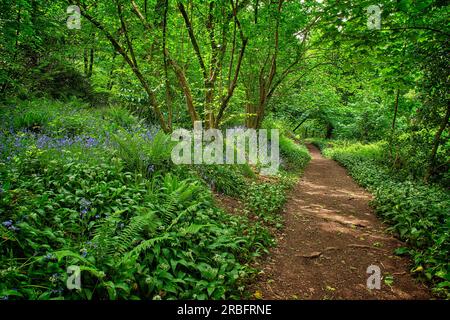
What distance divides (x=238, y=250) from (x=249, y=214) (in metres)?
1.71

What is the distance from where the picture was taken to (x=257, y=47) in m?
9.48

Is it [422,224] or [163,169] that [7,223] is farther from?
[422,224]

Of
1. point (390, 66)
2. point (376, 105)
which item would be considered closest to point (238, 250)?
point (390, 66)

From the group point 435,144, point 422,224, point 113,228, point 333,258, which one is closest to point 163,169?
point 113,228

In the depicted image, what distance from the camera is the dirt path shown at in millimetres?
3545

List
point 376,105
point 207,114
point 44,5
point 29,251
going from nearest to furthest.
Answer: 1. point 29,251
2. point 44,5
3. point 207,114
4. point 376,105

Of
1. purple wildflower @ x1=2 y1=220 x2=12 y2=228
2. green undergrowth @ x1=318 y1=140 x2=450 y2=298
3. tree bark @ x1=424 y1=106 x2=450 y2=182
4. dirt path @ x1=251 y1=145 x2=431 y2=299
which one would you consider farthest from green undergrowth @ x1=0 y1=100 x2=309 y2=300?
tree bark @ x1=424 y1=106 x2=450 y2=182

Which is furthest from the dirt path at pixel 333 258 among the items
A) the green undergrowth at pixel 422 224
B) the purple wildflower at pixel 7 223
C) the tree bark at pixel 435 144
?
the purple wildflower at pixel 7 223

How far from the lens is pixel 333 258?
4418mm

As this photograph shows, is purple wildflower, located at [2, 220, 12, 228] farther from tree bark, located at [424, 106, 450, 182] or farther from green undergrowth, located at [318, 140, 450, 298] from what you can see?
tree bark, located at [424, 106, 450, 182]

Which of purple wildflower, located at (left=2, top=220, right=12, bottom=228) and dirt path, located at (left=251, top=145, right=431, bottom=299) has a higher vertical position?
purple wildflower, located at (left=2, top=220, right=12, bottom=228)

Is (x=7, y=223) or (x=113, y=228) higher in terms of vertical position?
(x=7, y=223)

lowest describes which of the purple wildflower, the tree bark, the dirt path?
the dirt path
